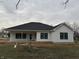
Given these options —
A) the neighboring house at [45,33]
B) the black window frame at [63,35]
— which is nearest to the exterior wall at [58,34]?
the neighboring house at [45,33]

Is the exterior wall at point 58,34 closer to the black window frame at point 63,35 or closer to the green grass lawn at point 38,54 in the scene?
the black window frame at point 63,35

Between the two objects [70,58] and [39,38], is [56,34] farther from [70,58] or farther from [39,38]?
[70,58]

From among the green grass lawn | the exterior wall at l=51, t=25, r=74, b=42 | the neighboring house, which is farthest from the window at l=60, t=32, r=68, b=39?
the green grass lawn

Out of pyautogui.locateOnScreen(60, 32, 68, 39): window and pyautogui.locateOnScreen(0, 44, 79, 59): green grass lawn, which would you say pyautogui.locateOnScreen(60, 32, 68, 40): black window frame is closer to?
pyautogui.locateOnScreen(60, 32, 68, 39): window

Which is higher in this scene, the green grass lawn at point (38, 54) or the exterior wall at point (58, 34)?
the exterior wall at point (58, 34)

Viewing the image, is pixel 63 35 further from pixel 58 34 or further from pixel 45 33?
pixel 45 33

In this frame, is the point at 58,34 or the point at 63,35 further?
the point at 63,35

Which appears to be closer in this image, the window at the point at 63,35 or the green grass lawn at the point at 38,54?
the green grass lawn at the point at 38,54

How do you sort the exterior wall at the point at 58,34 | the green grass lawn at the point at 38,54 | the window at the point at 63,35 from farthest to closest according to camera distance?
the window at the point at 63,35, the exterior wall at the point at 58,34, the green grass lawn at the point at 38,54

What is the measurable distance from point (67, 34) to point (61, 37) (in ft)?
4.37

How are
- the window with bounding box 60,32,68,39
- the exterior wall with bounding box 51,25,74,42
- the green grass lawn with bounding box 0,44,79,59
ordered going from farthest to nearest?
the window with bounding box 60,32,68,39 < the exterior wall with bounding box 51,25,74,42 < the green grass lawn with bounding box 0,44,79,59

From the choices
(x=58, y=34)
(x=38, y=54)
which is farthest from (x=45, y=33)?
(x=38, y=54)

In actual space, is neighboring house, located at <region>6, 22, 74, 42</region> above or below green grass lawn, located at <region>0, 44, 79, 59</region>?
above

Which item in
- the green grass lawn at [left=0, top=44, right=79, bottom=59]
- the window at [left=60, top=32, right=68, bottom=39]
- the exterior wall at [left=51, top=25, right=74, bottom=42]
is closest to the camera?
the green grass lawn at [left=0, top=44, right=79, bottom=59]
